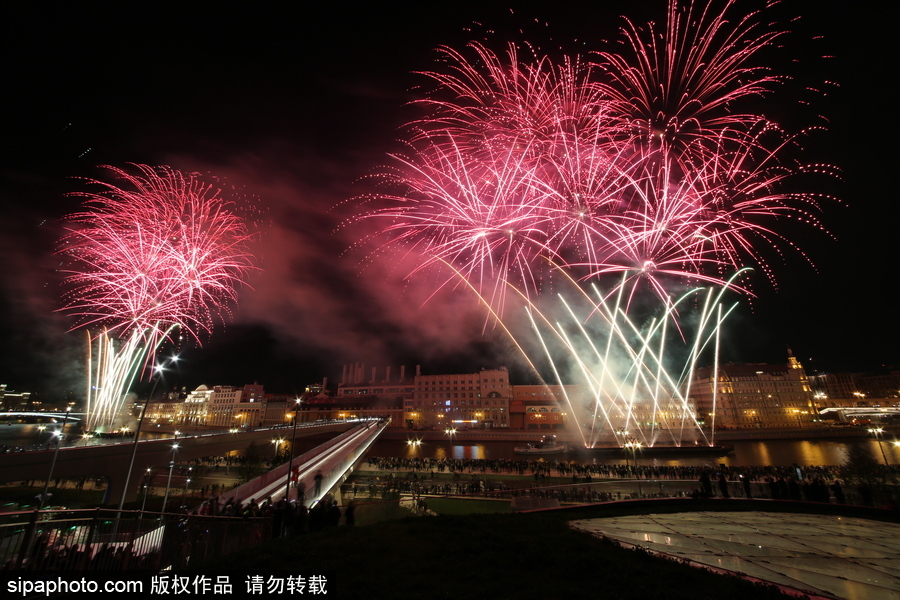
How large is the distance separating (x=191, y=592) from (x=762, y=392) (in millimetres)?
114752

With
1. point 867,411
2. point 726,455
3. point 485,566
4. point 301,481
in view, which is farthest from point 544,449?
point 485,566

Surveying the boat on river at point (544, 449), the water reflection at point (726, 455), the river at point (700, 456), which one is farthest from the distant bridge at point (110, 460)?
the boat on river at point (544, 449)

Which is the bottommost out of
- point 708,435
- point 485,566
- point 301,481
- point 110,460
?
point 110,460

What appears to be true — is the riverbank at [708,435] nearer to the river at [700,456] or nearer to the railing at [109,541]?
the river at [700,456]

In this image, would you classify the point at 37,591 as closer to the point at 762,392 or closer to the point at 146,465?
the point at 146,465

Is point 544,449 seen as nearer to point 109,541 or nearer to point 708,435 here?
point 708,435

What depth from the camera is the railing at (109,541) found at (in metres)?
5.21

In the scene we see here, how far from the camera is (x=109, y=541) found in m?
6.35

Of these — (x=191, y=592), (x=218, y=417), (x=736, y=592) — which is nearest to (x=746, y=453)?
(x=736, y=592)

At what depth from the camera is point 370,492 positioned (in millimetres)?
23609

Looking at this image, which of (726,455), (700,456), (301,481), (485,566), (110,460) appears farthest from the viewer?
(700,456)

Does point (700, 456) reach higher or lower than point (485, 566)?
lower

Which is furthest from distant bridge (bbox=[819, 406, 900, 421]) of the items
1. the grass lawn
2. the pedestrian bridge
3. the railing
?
the railing

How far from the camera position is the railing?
5.21m
